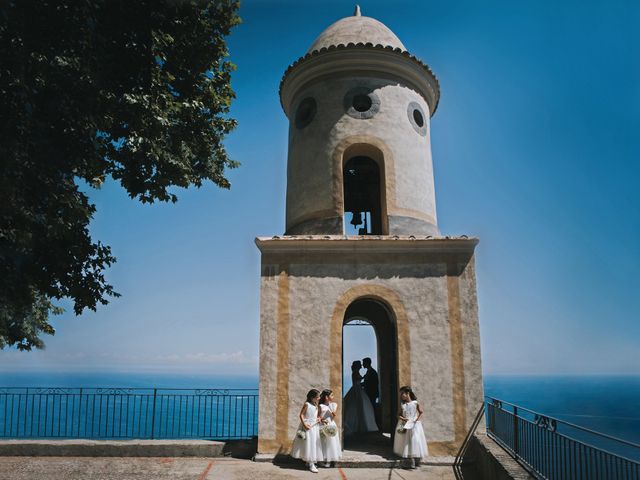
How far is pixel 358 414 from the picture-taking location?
12.5 metres

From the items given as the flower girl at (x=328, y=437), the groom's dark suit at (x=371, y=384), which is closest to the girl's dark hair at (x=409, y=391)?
the flower girl at (x=328, y=437)

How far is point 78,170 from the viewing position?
27.9 feet

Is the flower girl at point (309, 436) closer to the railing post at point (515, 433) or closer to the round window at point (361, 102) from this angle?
the railing post at point (515, 433)

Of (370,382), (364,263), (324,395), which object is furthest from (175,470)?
(370,382)

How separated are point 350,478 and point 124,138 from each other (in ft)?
22.6

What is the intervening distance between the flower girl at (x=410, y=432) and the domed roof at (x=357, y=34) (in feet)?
25.7

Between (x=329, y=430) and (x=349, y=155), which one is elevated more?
(x=349, y=155)

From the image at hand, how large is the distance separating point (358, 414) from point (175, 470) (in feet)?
16.2

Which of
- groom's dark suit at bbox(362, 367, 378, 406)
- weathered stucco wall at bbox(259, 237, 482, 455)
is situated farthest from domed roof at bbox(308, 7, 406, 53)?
groom's dark suit at bbox(362, 367, 378, 406)

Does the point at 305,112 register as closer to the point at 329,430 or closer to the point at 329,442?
the point at 329,430

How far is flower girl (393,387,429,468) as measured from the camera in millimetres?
9258

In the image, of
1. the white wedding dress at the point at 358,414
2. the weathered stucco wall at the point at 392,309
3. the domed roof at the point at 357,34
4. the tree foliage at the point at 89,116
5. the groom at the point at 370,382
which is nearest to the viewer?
the tree foliage at the point at 89,116

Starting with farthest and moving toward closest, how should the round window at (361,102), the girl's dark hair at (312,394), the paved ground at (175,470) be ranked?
Answer: the round window at (361,102) < the girl's dark hair at (312,394) < the paved ground at (175,470)

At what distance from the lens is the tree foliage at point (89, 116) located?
6.94 meters
